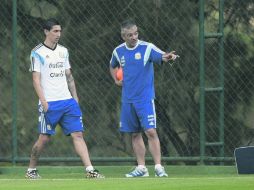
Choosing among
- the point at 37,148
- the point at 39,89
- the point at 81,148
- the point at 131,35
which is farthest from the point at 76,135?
the point at 131,35

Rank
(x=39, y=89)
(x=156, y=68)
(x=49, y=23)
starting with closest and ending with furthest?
(x=39, y=89)
(x=49, y=23)
(x=156, y=68)

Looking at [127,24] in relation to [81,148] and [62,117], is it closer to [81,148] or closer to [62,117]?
[62,117]

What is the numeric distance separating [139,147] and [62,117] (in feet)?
3.43

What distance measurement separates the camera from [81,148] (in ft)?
50.0

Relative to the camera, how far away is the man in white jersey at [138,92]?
1541 centimetres

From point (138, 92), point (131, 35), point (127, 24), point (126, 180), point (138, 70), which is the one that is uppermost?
point (127, 24)

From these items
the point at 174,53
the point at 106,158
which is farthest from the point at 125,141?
the point at 174,53

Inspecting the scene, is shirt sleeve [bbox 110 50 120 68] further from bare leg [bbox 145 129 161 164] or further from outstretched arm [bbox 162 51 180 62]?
bare leg [bbox 145 129 161 164]

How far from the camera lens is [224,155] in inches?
660

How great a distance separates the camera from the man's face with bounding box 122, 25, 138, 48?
50.4ft

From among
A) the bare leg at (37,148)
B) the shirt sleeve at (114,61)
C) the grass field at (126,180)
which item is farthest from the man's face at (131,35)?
the grass field at (126,180)

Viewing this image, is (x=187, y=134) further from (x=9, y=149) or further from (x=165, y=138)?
(x=9, y=149)

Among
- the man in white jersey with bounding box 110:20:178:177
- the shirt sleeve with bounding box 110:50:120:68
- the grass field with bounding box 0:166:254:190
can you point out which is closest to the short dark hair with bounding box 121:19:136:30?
the man in white jersey with bounding box 110:20:178:177

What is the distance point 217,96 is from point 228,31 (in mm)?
880
